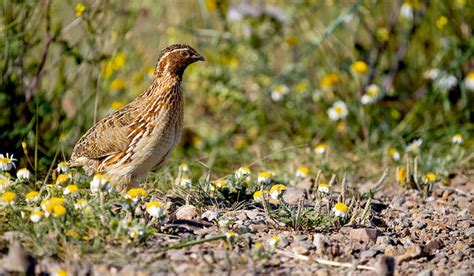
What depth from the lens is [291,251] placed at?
16.4 feet

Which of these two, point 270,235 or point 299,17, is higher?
point 299,17

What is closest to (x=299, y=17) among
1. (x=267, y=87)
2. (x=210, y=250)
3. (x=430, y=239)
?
(x=267, y=87)

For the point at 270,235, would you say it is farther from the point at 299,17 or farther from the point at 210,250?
the point at 299,17

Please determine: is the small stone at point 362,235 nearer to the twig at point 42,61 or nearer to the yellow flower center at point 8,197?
the yellow flower center at point 8,197

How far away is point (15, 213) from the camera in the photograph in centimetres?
495

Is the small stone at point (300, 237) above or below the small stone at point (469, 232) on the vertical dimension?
below

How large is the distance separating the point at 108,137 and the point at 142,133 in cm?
32

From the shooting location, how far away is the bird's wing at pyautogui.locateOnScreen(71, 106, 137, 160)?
5.90 metres

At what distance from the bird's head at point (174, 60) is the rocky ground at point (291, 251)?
1143mm

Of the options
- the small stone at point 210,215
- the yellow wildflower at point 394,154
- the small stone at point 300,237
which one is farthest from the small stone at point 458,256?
the yellow wildflower at point 394,154

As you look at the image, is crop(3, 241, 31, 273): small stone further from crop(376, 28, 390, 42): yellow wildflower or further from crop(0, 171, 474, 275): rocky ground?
crop(376, 28, 390, 42): yellow wildflower

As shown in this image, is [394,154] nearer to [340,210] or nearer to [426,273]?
[340,210]

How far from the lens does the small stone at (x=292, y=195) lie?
244 inches

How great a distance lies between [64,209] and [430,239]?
8.28 feet
